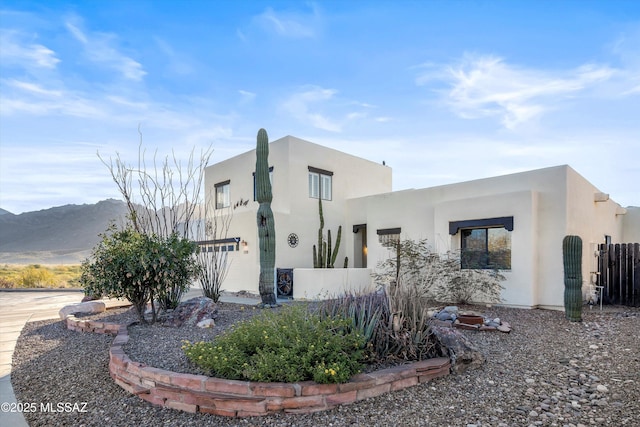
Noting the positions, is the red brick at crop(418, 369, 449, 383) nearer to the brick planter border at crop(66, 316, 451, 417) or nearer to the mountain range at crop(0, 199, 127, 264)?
the brick planter border at crop(66, 316, 451, 417)

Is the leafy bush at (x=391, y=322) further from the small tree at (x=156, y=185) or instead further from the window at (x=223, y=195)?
the window at (x=223, y=195)

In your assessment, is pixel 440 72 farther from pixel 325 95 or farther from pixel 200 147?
pixel 200 147

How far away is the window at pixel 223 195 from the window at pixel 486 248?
1006 cm

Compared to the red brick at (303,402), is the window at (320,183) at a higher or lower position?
higher

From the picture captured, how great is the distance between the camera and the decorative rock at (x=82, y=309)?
888cm

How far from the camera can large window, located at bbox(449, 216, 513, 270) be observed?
34.4 feet

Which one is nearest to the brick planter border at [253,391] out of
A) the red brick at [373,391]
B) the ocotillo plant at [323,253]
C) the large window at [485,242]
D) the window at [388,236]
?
the red brick at [373,391]

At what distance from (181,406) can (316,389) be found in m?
1.38

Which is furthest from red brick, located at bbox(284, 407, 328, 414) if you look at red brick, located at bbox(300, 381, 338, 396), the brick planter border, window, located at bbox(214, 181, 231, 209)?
window, located at bbox(214, 181, 231, 209)

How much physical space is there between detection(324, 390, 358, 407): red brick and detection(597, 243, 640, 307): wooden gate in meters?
10.7

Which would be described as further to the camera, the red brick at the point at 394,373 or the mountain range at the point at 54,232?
the mountain range at the point at 54,232

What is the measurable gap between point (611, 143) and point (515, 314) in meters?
6.32

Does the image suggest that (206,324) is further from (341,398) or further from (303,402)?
(341,398)

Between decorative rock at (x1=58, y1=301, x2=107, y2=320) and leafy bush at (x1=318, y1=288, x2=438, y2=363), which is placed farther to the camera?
decorative rock at (x1=58, y1=301, x2=107, y2=320)
